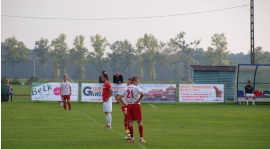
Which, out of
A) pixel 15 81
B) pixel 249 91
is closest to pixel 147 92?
pixel 249 91

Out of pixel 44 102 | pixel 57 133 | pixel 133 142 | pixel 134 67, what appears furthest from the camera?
pixel 134 67

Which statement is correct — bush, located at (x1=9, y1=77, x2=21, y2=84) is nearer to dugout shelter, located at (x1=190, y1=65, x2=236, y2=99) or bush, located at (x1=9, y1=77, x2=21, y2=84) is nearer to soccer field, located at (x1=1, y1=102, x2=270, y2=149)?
dugout shelter, located at (x1=190, y1=65, x2=236, y2=99)

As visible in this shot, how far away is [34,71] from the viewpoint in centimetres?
Result: 6856

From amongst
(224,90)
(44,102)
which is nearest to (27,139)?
(44,102)

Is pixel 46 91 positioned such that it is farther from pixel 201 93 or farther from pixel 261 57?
pixel 261 57

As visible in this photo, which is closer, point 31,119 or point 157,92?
point 31,119

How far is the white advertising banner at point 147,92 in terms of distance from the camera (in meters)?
36.2

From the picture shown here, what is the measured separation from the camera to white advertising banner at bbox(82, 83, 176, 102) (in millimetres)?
36250

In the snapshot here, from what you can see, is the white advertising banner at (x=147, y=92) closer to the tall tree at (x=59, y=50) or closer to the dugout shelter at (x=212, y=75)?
the dugout shelter at (x=212, y=75)

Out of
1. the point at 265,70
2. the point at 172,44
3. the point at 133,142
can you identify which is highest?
the point at 172,44

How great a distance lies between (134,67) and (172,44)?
69.6 ft

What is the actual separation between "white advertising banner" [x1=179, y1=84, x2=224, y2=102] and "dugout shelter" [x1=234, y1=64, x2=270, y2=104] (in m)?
1.32

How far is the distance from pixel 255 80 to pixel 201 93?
467cm

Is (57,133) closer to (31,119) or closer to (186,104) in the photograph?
(31,119)
